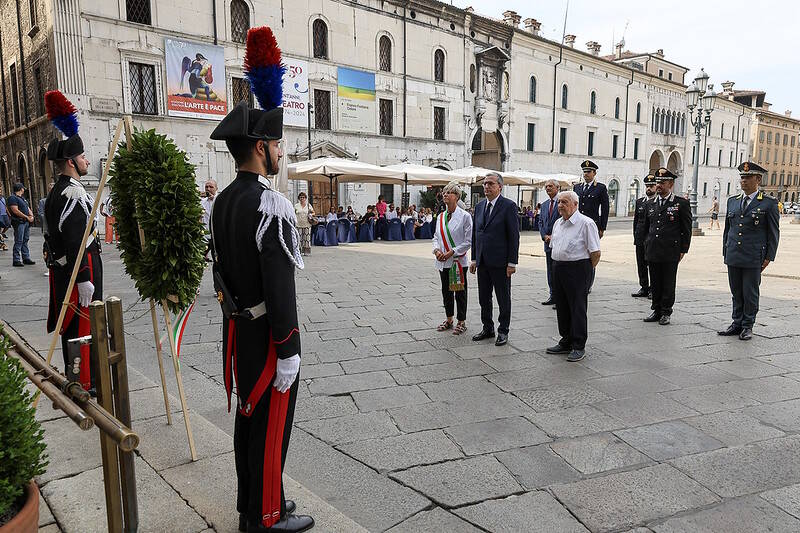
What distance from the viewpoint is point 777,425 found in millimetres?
3686

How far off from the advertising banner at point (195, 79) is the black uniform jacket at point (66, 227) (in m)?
16.7

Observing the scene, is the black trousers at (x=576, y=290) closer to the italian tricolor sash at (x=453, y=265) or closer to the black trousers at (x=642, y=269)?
the italian tricolor sash at (x=453, y=265)

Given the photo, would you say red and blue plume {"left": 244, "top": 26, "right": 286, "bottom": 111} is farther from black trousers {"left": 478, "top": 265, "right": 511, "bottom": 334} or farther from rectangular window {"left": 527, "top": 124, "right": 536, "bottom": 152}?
rectangular window {"left": 527, "top": 124, "right": 536, "bottom": 152}

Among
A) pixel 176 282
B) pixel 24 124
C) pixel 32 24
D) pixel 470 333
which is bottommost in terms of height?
pixel 470 333

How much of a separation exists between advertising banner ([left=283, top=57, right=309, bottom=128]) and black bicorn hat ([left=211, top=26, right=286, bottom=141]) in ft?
65.8

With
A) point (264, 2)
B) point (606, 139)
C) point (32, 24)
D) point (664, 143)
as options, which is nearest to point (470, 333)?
point (264, 2)

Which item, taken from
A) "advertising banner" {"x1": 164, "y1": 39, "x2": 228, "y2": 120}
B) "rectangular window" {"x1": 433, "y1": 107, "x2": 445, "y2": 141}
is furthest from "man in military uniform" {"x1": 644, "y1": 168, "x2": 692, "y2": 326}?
"rectangular window" {"x1": 433, "y1": 107, "x2": 445, "y2": 141}

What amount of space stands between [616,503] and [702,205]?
58.5 meters

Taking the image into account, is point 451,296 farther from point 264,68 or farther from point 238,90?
point 238,90

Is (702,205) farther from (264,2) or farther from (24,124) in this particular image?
(24,124)

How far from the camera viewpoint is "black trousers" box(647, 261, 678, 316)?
21.9 feet

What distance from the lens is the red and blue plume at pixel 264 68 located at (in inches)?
99.2

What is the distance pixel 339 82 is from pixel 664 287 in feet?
64.7

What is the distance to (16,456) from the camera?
1.74 metres
